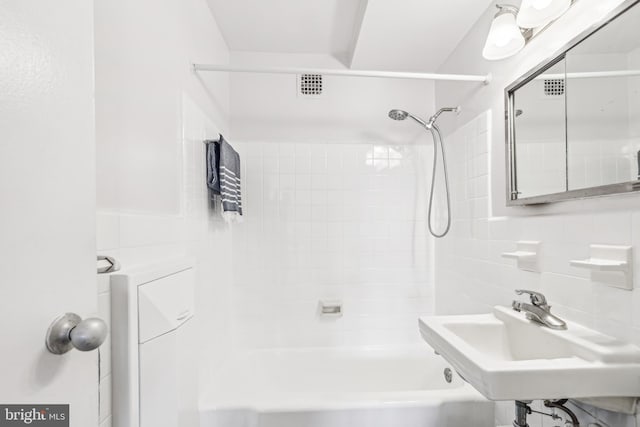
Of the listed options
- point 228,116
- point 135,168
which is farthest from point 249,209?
point 135,168

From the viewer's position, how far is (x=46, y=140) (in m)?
0.44

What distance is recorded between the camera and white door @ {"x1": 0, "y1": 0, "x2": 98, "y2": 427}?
38cm

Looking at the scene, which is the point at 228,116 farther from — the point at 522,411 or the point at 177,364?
the point at 522,411

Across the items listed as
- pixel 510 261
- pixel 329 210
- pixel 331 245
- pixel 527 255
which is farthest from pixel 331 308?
pixel 527 255

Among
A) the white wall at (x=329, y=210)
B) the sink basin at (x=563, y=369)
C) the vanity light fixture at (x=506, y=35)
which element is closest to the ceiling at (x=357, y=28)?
the white wall at (x=329, y=210)

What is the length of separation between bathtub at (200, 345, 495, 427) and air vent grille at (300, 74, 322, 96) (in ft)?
6.24

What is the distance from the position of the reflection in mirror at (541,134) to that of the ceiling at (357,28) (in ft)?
2.19

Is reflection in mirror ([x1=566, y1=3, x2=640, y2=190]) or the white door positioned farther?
reflection in mirror ([x1=566, y1=3, x2=640, y2=190])

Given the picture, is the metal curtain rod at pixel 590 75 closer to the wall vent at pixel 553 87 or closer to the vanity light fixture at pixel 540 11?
the wall vent at pixel 553 87

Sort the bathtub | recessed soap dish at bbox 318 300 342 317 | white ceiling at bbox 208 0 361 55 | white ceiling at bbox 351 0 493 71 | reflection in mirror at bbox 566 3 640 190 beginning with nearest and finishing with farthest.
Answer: reflection in mirror at bbox 566 3 640 190 < the bathtub < white ceiling at bbox 351 0 493 71 < white ceiling at bbox 208 0 361 55 < recessed soap dish at bbox 318 300 342 317

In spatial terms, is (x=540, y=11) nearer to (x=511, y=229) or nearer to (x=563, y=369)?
(x=511, y=229)

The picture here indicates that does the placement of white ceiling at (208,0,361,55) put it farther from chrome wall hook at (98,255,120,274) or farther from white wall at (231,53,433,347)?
chrome wall hook at (98,255,120,274)

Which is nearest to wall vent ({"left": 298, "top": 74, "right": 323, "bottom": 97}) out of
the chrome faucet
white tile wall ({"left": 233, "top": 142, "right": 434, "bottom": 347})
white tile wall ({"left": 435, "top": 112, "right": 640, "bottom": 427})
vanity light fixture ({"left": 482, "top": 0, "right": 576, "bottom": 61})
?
white tile wall ({"left": 233, "top": 142, "right": 434, "bottom": 347})

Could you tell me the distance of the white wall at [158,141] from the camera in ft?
2.81
